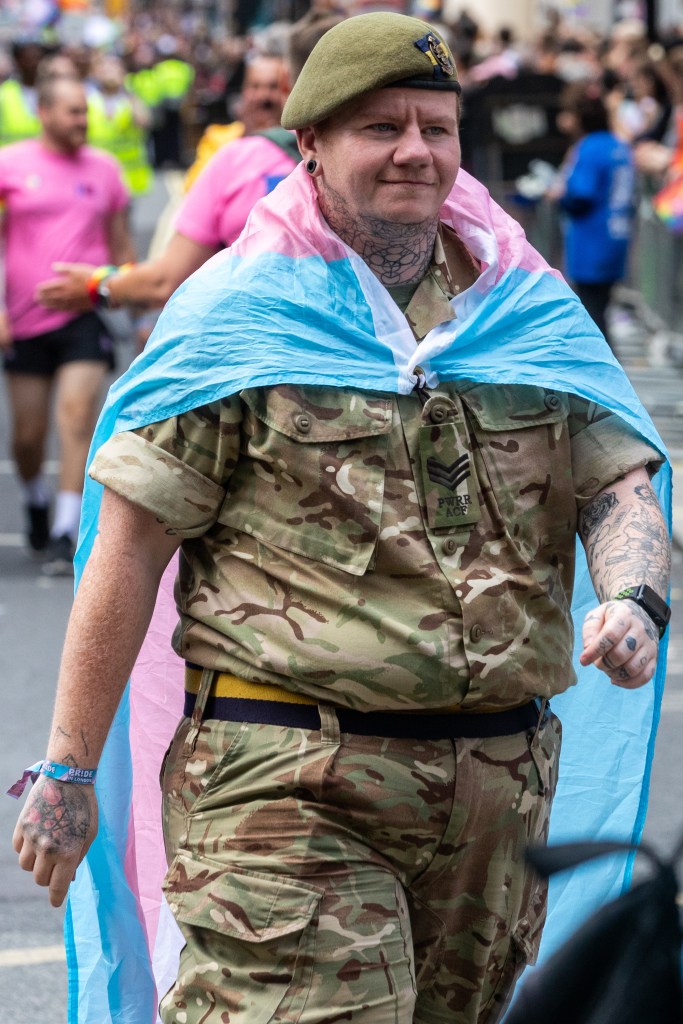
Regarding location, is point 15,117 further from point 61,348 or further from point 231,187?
point 231,187

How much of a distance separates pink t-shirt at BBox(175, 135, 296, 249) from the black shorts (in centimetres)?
302

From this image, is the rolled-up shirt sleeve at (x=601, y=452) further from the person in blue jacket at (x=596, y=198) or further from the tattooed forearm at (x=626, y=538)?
the person in blue jacket at (x=596, y=198)

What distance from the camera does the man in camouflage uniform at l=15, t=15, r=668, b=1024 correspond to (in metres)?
2.71

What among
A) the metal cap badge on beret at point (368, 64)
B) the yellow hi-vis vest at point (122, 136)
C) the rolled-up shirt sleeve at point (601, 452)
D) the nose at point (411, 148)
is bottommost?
the yellow hi-vis vest at point (122, 136)

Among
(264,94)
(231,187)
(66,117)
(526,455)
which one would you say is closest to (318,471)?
(526,455)

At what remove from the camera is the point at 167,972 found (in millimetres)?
3299

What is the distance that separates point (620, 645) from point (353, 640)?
409mm

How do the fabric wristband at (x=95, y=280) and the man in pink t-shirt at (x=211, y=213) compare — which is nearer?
the man in pink t-shirt at (x=211, y=213)

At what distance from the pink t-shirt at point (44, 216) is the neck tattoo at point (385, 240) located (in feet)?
19.0

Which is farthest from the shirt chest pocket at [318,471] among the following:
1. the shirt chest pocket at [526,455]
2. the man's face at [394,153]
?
the man's face at [394,153]

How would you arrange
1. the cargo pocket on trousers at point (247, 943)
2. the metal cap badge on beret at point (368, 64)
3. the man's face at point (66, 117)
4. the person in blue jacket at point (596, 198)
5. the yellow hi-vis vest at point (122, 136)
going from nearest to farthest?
the cargo pocket on trousers at point (247, 943) < the metal cap badge on beret at point (368, 64) < the man's face at point (66, 117) < the person in blue jacket at point (596, 198) < the yellow hi-vis vest at point (122, 136)

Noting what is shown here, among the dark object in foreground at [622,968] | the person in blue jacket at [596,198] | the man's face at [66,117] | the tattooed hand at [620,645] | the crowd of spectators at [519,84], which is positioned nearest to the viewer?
the dark object in foreground at [622,968]

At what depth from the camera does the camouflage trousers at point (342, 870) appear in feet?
8.73

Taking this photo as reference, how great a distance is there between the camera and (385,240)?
2895 mm
